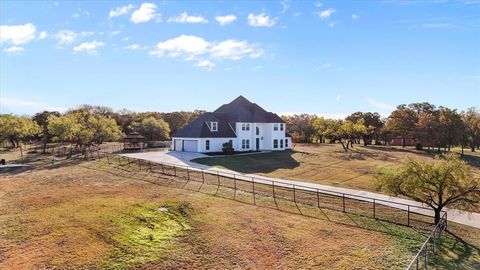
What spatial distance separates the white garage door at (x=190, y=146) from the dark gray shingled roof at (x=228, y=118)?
0.99 metres

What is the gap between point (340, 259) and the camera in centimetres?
1441

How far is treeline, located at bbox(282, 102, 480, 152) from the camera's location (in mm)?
A: 67062

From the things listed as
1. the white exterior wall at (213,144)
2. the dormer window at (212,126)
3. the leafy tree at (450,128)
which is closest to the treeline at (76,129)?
the white exterior wall at (213,144)

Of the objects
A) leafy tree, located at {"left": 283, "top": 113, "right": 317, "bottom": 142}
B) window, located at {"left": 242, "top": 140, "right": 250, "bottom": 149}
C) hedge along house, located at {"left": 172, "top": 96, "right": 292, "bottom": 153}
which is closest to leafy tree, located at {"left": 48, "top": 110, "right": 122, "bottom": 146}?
hedge along house, located at {"left": 172, "top": 96, "right": 292, "bottom": 153}

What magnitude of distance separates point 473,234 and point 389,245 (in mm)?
5816

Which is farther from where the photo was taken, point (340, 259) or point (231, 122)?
point (231, 122)

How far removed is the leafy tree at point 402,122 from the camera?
242 feet

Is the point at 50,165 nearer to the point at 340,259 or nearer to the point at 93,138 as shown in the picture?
the point at 93,138

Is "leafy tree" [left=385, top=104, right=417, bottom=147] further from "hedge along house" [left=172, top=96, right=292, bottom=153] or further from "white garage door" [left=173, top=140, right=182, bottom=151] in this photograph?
"white garage door" [left=173, top=140, right=182, bottom=151]

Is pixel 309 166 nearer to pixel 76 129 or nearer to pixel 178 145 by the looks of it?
pixel 178 145

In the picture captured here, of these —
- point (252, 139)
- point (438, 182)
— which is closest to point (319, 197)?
point (438, 182)

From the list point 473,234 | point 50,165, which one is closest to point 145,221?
point 473,234

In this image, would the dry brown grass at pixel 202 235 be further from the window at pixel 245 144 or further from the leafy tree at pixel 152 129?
the leafy tree at pixel 152 129

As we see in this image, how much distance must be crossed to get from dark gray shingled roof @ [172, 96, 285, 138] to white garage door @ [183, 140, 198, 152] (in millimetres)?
986
